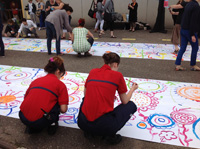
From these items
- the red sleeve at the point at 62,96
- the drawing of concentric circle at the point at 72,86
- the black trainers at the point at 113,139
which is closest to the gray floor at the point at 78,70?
the black trainers at the point at 113,139

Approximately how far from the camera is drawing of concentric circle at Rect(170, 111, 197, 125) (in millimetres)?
2754

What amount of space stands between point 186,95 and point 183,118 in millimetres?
788

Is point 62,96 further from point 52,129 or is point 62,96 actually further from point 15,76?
point 15,76

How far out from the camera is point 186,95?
3506mm

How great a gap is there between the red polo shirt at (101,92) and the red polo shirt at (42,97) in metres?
0.35

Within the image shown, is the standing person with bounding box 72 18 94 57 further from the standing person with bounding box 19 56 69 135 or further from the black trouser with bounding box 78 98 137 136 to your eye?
the black trouser with bounding box 78 98 137 136

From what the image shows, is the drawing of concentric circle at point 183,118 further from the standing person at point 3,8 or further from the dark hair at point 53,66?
the standing person at point 3,8

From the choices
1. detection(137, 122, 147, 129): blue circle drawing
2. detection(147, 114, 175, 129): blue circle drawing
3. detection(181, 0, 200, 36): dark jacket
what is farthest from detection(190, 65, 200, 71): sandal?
detection(137, 122, 147, 129): blue circle drawing

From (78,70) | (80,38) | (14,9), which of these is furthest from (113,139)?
(14,9)

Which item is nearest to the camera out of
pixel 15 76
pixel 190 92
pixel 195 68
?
pixel 190 92

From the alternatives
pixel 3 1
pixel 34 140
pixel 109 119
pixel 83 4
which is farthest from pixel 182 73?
pixel 3 1

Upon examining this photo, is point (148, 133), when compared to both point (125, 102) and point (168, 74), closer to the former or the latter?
point (125, 102)

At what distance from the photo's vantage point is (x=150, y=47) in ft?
22.1

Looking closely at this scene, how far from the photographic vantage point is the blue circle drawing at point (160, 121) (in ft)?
8.80
